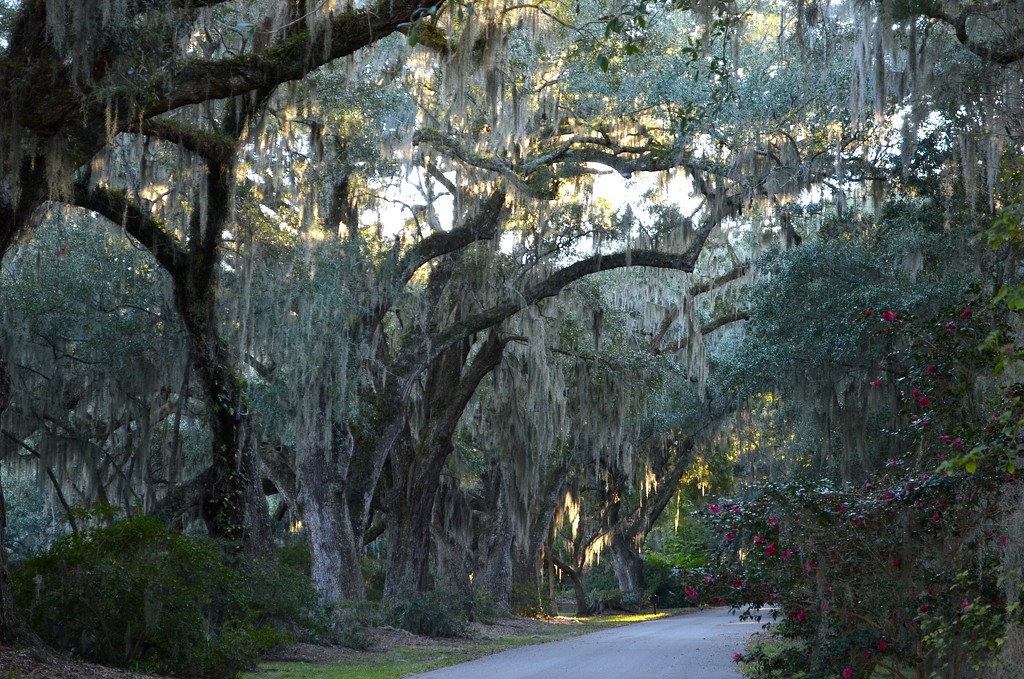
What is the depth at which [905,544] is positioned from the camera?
24.2 feet

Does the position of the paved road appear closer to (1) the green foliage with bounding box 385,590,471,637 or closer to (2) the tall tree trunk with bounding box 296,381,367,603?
(1) the green foliage with bounding box 385,590,471,637

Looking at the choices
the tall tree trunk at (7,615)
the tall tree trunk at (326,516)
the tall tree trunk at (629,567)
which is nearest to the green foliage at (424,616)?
the tall tree trunk at (326,516)

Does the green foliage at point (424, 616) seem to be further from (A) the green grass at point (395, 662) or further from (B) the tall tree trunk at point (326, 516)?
(B) the tall tree trunk at point (326, 516)

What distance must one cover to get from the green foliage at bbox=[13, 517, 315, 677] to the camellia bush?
4.11 meters

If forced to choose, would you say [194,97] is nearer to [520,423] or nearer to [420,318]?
[420,318]

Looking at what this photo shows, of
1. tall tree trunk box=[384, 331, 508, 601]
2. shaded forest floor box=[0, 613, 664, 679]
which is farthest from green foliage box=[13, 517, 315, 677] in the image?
tall tree trunk box=[384, 331, 508, 601]

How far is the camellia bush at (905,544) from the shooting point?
6656mm

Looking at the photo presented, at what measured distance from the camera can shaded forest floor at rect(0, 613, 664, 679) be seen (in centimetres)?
730

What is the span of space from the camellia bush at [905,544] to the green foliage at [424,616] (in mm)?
9937

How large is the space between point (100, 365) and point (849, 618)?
38.0 ft

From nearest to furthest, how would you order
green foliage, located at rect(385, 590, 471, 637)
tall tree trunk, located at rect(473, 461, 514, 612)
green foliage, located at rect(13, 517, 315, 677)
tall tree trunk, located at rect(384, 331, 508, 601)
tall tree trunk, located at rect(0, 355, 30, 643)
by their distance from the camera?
tall tree trunk, located at rect(0, 355, 30, 643) → green foliage, located at rect(13, 517, 315, 677) → green foliage, located at rect(385, 590, 471, 637) → tall tree trunk, located at rect(384, 331, 508, 601) → tall tree trunk, located at rect(473, 461, 514, 612)

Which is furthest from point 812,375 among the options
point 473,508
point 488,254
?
point 473,508

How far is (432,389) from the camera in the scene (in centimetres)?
1986

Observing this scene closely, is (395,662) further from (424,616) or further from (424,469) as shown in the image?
(424,469)
